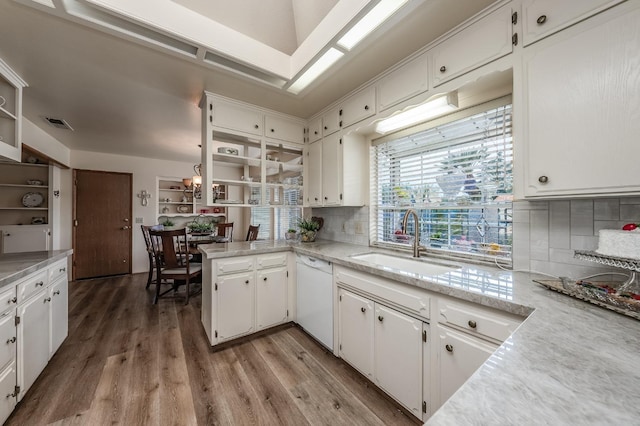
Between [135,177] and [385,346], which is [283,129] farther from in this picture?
[135,177]

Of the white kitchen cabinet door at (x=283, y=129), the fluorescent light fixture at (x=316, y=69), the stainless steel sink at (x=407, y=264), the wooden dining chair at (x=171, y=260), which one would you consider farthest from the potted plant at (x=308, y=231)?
the wooden dining chair at (x=171, y=260)

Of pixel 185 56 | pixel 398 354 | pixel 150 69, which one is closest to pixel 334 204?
pixel 398 354

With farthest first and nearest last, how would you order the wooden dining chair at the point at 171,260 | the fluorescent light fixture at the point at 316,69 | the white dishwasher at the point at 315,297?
the wooden dining chair at the point at 171,260
the white dishwasher at the point at 315,297
the fluorescent light fixture at the point at 316,69

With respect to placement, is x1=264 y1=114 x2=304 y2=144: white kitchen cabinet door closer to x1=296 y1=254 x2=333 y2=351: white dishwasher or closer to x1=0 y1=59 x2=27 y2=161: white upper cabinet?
x1=296 y1=254 x2=333 y2=351: white dishwasher

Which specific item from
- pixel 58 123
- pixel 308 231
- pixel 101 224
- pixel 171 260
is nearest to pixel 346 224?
pixel 308 231

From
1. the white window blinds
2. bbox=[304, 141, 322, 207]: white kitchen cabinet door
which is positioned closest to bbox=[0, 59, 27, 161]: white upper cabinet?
bbox=[304, 141, 322, 207]: white kitchen cabinet door

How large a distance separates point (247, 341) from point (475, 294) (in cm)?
208

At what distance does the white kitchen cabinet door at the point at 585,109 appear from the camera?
3.21 feet

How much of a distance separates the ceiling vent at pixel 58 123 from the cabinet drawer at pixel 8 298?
2748mm

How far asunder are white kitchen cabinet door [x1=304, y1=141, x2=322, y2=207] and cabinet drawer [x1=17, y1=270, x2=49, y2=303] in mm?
2358

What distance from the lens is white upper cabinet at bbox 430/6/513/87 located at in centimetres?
133

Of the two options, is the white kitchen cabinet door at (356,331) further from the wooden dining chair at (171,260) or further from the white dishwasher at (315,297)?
the wooden dining chair at (171,260)

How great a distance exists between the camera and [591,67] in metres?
1.06

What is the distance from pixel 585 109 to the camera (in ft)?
3.52
